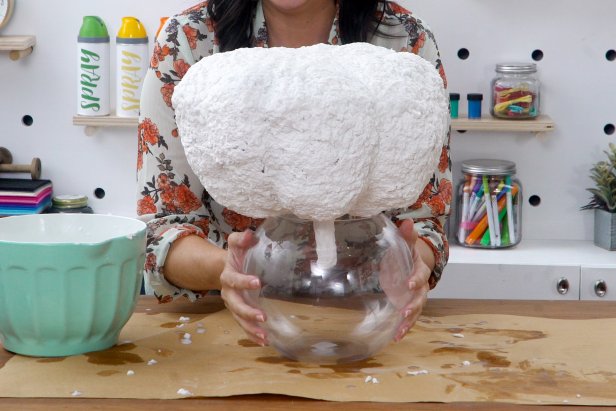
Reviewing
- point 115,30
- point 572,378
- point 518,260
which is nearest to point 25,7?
point 115,30

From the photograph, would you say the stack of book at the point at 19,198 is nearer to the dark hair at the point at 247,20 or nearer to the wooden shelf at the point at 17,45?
the wooden shelf at the point at 17,45

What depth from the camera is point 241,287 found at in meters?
0.89

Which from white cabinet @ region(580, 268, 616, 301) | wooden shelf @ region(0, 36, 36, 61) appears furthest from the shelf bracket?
white cabinet @ region(580, 268, 616, 301)

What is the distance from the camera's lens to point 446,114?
0.89m

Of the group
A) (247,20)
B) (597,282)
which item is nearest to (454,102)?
(597,282)

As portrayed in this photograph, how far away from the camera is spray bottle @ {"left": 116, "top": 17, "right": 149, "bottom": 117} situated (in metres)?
2.12

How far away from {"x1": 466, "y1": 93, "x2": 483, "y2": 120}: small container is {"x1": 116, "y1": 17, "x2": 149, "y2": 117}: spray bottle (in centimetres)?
73

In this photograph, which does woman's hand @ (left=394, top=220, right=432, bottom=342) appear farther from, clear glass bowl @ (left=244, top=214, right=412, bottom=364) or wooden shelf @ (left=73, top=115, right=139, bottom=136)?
wooden shelf @ (left=73, top=115, right=139, bottom=136)

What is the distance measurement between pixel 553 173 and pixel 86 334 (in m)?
1.56

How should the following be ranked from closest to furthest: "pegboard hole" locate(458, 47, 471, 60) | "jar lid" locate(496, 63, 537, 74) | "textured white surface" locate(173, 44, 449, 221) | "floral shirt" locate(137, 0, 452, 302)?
1. "textured white surface" locate(173, 44, 449, 221)
2. "floral shirt" locate(137, 0, 452, 302)
3. "jar lid" locate(496, 63, 537, 74)
4. "pegboard hole" locate(458, 47, 471, 60)

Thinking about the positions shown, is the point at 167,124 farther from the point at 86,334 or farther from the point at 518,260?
the point at 518,260

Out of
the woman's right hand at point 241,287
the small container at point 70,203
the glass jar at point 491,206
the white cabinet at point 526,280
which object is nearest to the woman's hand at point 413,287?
the woman's right hand at point 241,287

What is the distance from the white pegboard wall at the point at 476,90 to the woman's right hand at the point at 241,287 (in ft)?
4.49

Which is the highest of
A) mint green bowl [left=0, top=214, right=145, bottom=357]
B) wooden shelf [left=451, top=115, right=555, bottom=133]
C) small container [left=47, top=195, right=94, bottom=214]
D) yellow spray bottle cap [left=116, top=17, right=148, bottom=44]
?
yellow spray bottle cap [left=116, top=17, right=148, bottom=44]
